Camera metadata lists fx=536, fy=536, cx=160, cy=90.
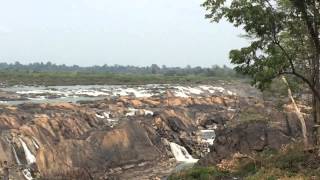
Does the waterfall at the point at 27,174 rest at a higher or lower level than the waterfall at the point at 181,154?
higher

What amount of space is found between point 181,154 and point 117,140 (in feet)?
17.5

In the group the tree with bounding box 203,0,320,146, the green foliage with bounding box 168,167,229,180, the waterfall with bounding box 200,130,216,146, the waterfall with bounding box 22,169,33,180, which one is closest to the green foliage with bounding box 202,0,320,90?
the tree with bounding box 203,0,320,146

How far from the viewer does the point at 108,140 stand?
35.2 metres

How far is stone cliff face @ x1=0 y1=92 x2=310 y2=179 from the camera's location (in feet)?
95.6

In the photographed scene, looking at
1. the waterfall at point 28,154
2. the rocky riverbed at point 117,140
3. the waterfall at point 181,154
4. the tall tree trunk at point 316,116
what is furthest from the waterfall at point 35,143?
the tall tree trunk at point 316,116

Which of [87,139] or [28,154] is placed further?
[87,139]

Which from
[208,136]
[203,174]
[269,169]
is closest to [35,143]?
[203,174]

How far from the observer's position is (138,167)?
3406cm

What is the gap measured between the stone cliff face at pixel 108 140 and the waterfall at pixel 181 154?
1.46ft

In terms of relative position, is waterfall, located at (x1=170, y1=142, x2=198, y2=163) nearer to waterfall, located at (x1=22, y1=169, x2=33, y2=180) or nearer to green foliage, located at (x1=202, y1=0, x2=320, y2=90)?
waterfall, located at (x1=22, y1=169, x2=33, y2=180)

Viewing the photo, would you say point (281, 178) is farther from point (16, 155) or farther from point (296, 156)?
point (16, 155)

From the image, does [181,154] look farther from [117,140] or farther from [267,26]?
[267,26]

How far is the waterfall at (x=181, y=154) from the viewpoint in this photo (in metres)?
37.5

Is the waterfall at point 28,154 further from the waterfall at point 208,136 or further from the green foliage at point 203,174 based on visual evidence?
the waterfall at point 208,136
